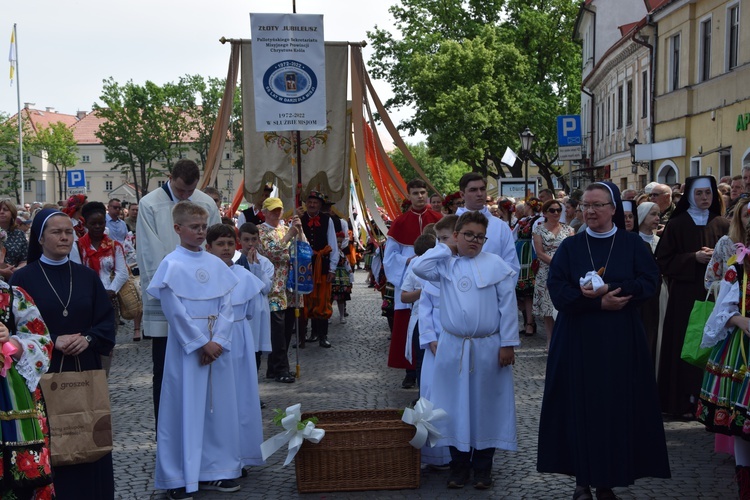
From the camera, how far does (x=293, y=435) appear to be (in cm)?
598

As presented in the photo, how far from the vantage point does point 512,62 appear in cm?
4509

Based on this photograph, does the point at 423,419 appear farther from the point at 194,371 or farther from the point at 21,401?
the point at 21,401

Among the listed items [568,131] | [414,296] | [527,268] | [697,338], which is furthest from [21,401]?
[568,131]

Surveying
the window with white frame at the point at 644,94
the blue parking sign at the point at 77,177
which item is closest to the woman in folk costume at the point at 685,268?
the blue parking sign at the point at 77,177

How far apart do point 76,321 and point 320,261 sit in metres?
7.29

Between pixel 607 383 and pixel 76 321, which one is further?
pixel 607 383

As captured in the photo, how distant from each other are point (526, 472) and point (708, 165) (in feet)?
64.1

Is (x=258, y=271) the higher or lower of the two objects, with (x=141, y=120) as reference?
lower

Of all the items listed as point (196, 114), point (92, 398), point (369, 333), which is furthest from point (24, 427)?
point (196, 114)

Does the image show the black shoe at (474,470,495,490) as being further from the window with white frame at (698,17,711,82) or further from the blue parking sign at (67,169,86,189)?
the blue parking sign at (67,169,86,189)

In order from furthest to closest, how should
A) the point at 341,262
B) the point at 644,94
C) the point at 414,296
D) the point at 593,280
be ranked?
the point at 644,94 < the point at 341,262 < the point at 414,296 < the point at 593,280

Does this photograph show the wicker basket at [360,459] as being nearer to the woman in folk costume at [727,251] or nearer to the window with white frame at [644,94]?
the woman in folk costume at [727,251]

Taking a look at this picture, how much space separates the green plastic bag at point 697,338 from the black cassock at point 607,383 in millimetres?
551

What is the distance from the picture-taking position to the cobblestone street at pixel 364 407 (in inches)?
241
